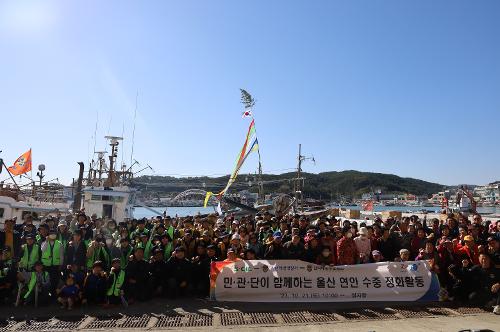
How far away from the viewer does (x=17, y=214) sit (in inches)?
722

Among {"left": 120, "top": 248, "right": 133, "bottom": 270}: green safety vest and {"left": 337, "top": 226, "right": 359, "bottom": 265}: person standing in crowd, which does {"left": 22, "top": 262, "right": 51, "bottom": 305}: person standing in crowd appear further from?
{"left": 337, "top": 226, "right": 359, "bottom": 265}: person standing in crowd

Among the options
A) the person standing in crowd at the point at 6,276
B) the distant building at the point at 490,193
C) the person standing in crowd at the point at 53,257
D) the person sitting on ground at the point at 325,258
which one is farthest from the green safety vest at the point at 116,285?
the distant building at the point at 490,193

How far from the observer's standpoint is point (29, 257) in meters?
8.70

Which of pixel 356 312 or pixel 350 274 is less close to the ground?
pixel 350 274

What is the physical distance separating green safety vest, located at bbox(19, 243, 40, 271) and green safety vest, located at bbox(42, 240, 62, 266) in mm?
153

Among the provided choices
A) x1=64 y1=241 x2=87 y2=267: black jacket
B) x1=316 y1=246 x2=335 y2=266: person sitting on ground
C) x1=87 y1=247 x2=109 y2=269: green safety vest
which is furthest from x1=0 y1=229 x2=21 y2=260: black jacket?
x1=316 y1=246 x2=335 y2=266: person sitting on ground

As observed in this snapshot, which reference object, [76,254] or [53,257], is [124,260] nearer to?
[76,254]

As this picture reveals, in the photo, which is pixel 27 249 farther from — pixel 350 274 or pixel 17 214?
pixel 17 214

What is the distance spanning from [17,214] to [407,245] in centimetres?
1732

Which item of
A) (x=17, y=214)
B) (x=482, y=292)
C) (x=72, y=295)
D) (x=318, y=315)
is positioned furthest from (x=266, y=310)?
(x=17, y=214)

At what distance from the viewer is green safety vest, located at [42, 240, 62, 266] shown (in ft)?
28.8

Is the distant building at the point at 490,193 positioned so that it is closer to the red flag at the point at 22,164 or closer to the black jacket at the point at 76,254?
the red flag at the point at 22,164

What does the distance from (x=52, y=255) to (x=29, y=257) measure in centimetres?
47

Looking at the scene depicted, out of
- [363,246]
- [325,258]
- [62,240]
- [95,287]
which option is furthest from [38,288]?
[363,246]
